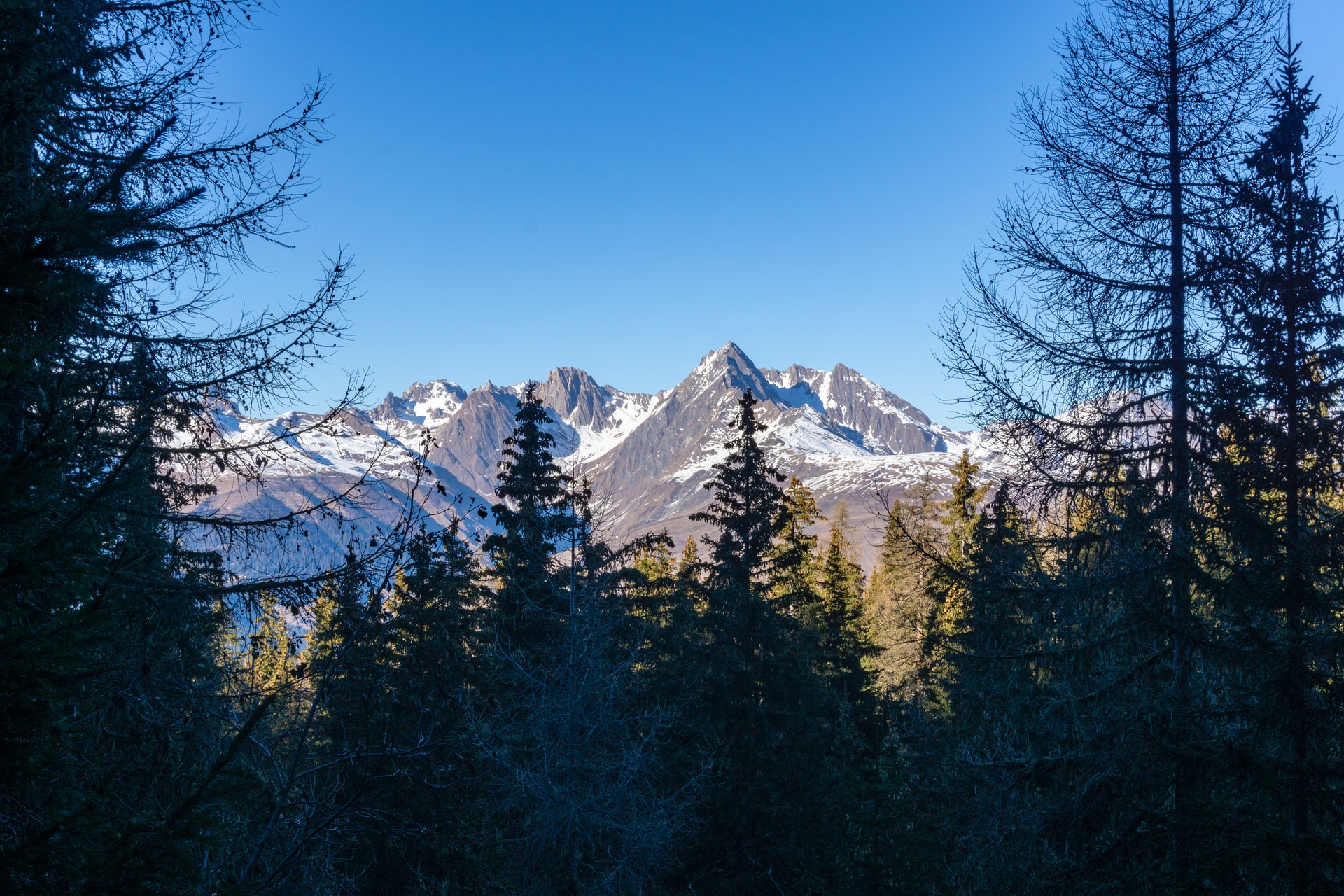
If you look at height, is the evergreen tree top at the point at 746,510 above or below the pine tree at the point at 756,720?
above

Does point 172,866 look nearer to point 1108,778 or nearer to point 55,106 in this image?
point 55,106

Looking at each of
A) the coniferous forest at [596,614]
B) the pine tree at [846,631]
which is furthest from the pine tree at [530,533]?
the pine tree at [846,631]

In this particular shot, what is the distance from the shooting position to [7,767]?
2215 millimetres

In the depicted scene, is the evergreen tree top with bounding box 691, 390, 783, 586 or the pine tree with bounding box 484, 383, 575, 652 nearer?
the pine tree with bounding box 484, 383, 575, 652

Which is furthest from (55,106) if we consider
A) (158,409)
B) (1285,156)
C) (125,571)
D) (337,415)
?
(1285,156)

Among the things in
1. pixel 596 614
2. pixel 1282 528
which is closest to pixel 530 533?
pixel 596 614

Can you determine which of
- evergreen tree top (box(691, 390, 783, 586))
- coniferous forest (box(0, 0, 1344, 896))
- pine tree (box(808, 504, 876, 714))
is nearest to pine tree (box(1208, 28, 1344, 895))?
coniferous forest (box(0, 0, 1344, 896))

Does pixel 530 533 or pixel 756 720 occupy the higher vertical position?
pixel 530 533

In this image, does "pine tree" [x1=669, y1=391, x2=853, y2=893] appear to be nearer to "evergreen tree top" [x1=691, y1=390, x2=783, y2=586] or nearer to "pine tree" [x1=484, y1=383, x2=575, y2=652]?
"evergreen tree top" [x1=691, y1=390, x2=783, y2=586]

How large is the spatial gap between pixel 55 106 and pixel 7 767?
5091 mm

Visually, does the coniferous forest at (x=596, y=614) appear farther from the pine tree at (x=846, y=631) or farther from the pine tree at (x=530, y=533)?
the pine tree at (x=846, y=631)

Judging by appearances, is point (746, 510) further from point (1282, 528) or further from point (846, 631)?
point (846, 631)

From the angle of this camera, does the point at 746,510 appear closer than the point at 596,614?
No

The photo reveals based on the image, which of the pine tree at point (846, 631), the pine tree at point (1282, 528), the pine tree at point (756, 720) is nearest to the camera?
the pine tree at point (1282, 528)
